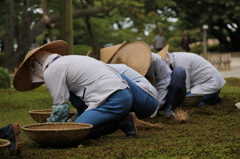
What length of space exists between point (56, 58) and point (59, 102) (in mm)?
462

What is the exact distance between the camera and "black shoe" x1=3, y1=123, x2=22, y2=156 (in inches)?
161

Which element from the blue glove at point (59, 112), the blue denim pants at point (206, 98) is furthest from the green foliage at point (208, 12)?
the blue glove at point (59, 112)

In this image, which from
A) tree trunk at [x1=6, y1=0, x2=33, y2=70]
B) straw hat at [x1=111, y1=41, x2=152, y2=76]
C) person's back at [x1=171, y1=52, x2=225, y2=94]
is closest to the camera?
straw hat at [x1=111, y1=41, x2=152, y2=76]

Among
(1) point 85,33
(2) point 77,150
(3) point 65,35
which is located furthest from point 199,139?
(1) point 85,33

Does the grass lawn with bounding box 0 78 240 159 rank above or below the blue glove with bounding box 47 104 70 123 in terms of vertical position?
below

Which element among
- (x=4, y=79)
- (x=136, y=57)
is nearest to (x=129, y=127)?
(x=136, y=57)

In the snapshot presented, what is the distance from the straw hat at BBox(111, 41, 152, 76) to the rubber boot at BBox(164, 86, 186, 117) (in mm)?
491

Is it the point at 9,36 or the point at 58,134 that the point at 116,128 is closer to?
the point at 58,134

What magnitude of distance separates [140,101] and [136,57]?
1778 millimetres

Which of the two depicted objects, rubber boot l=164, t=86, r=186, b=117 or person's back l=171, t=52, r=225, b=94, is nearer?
rubber boot l=164, t=86, r=186, b=117

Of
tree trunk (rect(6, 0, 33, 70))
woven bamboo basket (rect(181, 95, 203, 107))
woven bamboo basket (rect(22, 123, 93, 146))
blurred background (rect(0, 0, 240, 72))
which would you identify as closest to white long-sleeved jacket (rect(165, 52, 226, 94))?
woven bamboo basket (rect(181, 95, 203, 107))

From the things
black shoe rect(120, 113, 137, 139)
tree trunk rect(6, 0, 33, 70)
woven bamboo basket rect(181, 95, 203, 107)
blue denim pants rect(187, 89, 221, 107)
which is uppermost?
black shoe rect(120, 113, 137, 139)

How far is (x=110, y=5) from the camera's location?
2666cm

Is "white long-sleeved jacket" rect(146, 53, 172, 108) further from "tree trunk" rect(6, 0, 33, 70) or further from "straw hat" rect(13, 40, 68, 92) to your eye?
"tree trunk" rect(6, 0, 33, 70)
